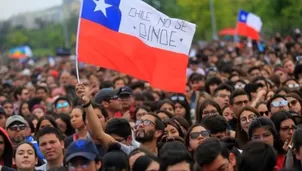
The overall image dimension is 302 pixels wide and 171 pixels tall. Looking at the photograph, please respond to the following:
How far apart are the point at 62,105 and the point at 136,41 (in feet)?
11.5

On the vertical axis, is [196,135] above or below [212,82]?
below

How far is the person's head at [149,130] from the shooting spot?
9.70m

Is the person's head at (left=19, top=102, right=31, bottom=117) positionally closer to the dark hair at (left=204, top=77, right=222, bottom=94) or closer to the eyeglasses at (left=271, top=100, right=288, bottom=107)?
the dark hair at (left=204, top=77, right=222, bottom=94)

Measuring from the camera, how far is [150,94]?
15969 mm

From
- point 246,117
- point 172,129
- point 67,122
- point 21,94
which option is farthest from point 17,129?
point 21,94

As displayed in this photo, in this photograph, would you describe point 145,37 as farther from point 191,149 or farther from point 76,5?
point 76,5

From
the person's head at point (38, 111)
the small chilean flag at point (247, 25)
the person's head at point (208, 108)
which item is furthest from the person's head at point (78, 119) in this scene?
the small chilean flag at point (247, 25)

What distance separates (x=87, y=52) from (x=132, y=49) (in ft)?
2.48

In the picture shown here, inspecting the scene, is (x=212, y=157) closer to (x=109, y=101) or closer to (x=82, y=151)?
(x=82, y=151)

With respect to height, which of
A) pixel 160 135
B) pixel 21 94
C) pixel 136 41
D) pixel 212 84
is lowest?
pixel 160 135

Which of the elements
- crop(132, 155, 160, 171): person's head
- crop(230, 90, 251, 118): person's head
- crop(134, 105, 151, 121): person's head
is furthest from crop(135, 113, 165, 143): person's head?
crop(230, 90, 251, 118): person's head

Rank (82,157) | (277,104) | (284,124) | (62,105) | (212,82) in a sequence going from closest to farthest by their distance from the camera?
1. (82,157)
2. (284,124)
3. (277,104)
4. (62,105)
5. (212,82)

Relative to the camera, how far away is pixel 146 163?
754 centimetres

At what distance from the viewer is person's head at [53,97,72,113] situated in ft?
47.6
